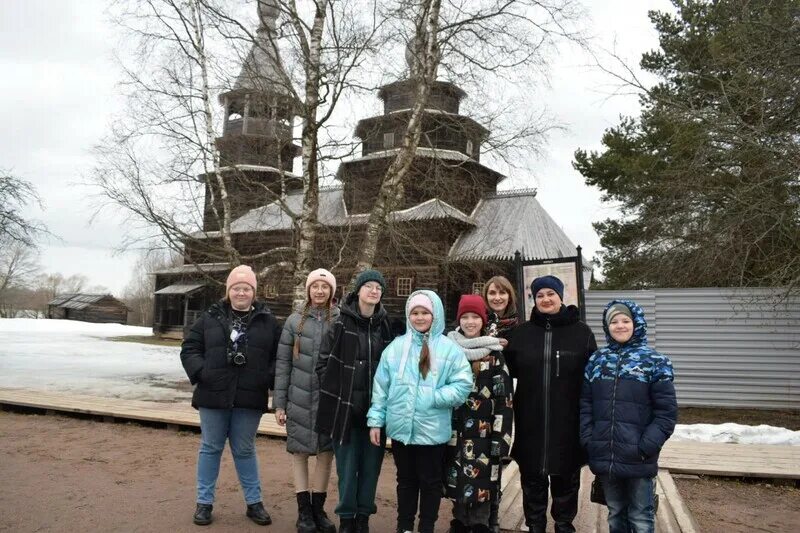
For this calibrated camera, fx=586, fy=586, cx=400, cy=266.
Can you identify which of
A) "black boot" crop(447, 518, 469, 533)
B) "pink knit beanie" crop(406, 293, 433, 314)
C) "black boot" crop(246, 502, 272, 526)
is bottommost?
"black boot" crop(246, 502, 272, 526)

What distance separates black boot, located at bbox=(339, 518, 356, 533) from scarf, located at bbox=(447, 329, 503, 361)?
1.34m

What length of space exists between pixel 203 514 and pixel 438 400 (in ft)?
6.27

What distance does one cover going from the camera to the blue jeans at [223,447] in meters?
4.09

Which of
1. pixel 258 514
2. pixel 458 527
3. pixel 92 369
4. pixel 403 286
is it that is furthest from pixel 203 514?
pixel 403 286

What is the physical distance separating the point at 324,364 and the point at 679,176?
8251 millimetres

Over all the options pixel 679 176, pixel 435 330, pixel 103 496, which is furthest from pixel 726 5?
pixel 103 496

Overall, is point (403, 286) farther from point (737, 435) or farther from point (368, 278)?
point (368, 278)

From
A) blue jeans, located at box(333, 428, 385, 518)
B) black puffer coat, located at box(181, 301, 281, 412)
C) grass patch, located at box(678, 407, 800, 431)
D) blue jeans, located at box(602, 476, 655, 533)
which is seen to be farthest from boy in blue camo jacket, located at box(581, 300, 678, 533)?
grass patch, located at box(678, 407, 800, 431)

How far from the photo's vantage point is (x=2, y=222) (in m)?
14.0

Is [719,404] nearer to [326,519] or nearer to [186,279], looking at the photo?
[326,519]

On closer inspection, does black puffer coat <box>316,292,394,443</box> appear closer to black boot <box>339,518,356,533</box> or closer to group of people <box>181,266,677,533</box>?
group of people <box>181,266,677,533</box>

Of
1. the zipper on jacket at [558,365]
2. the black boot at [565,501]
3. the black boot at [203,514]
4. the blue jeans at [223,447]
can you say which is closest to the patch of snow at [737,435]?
the black boot at [565,501]

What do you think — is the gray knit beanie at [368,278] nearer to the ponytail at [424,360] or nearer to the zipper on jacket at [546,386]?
the ponytail at [424,360]

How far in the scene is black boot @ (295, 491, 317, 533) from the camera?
3.85m
